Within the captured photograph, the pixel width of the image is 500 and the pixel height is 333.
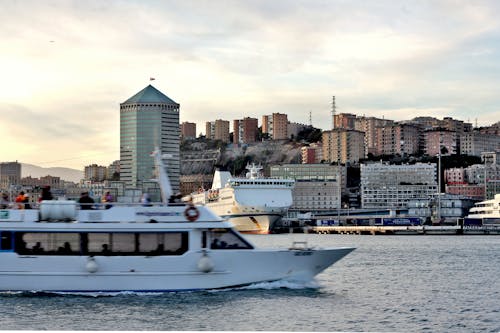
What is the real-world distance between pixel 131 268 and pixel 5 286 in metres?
2.77

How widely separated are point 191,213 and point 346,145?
137 m

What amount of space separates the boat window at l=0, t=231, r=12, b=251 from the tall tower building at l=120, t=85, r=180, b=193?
5284 centimetres

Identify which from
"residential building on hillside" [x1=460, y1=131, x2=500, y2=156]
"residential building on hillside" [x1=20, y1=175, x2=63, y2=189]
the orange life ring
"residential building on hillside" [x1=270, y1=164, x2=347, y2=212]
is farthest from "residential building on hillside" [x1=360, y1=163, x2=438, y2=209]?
the orange life ring

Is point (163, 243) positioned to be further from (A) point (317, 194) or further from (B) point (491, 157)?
(B) point (491, 157)

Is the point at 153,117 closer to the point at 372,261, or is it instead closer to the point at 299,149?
the point at 299,149

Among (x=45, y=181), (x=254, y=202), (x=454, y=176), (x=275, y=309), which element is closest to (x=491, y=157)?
(x=454, y=176)

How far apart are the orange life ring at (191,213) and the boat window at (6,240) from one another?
3841 mm

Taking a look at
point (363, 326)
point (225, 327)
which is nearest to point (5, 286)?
point (225, 327)

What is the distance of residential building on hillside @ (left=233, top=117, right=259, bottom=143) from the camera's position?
193 metres

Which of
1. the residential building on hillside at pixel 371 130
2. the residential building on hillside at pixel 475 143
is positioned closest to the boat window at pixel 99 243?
the residential building on hillside at pixel 475 143

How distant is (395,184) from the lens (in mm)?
129625

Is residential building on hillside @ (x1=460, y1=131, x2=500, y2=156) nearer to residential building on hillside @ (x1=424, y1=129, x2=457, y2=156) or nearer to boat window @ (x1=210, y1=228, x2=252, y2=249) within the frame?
residential building on hillside @ (x1=424, y1=129, x2=457, y2=156)

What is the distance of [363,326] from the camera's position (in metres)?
16.4

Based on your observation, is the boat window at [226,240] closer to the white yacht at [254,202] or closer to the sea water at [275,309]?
the sea water at [275,309]
